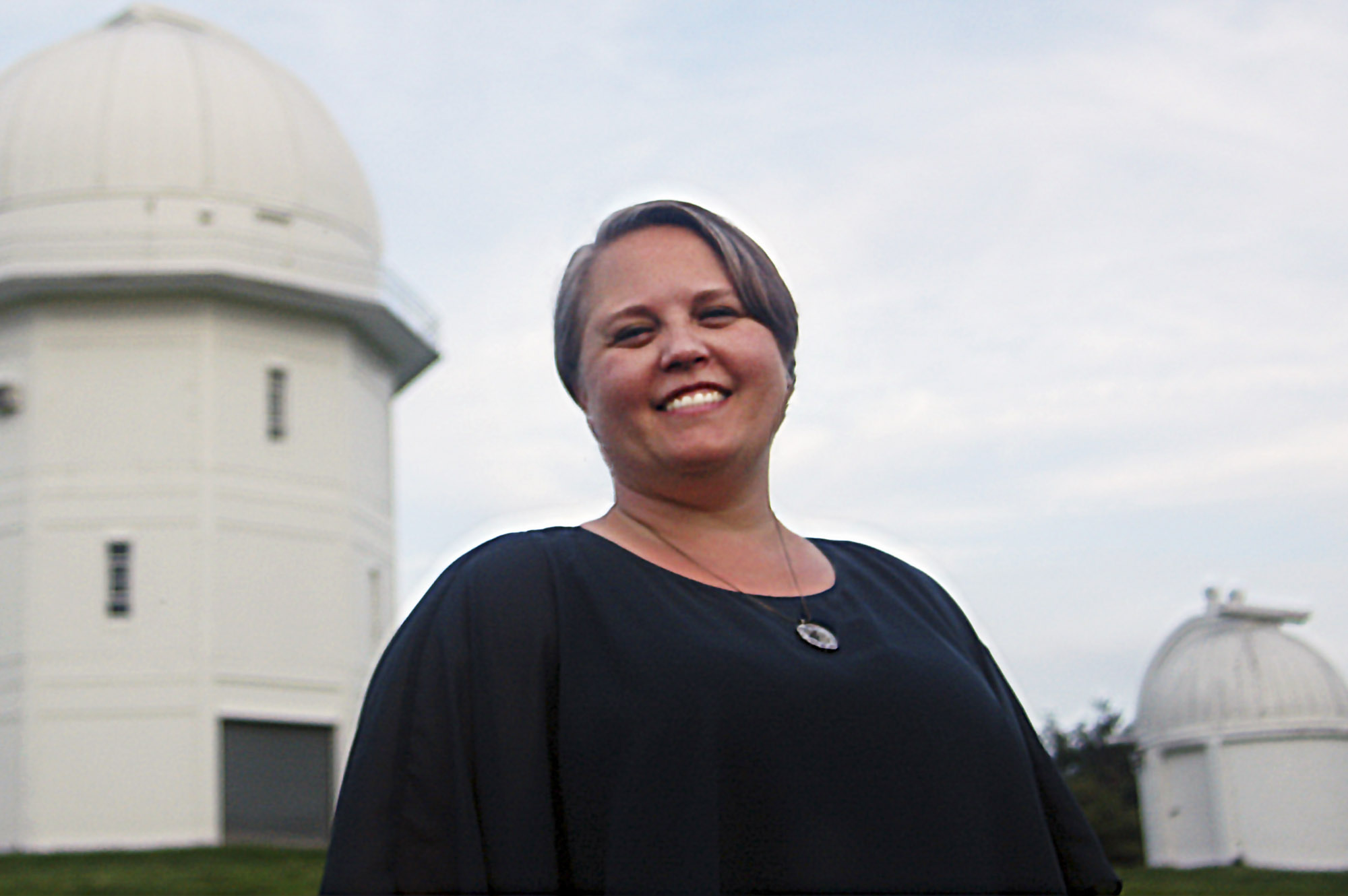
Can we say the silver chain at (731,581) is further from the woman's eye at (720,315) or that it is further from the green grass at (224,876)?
the green grass at (224,876)

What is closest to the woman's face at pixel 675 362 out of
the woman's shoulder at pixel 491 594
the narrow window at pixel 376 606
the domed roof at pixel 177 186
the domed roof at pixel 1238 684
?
the woman's shoulder at pixel 491 594

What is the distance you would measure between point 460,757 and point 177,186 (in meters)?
24.1

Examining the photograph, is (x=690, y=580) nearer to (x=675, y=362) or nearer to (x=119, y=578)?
(x=675, y=362)

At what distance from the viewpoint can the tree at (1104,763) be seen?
30750 mm

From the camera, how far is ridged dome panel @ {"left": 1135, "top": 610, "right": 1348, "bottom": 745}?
28.5 meters

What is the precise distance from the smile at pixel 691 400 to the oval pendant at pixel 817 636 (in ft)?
1.14

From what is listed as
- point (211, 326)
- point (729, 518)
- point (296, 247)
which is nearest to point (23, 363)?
point (211, 326)

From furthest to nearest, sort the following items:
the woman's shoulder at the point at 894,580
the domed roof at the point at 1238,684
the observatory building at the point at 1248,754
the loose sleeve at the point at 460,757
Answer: the domed roof at the point at 1238,684 → the observatory building at the point at 1248,754 → the woman's shoulder at the point at 894,580 → the loose sleeve at the point at 460,757

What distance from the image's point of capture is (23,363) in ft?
79.6

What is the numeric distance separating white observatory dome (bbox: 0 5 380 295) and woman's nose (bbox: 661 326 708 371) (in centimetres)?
2255

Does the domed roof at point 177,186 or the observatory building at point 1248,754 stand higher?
the domed roof at point 177,186

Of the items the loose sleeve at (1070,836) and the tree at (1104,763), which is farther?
the tree at (1104,763)

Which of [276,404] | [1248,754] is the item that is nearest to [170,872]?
[276,404]

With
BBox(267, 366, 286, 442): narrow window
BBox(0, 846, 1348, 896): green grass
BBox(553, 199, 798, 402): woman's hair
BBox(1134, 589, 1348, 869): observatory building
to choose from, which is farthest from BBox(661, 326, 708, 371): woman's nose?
BBox(1134, 589, 1348, 869): observatory building
